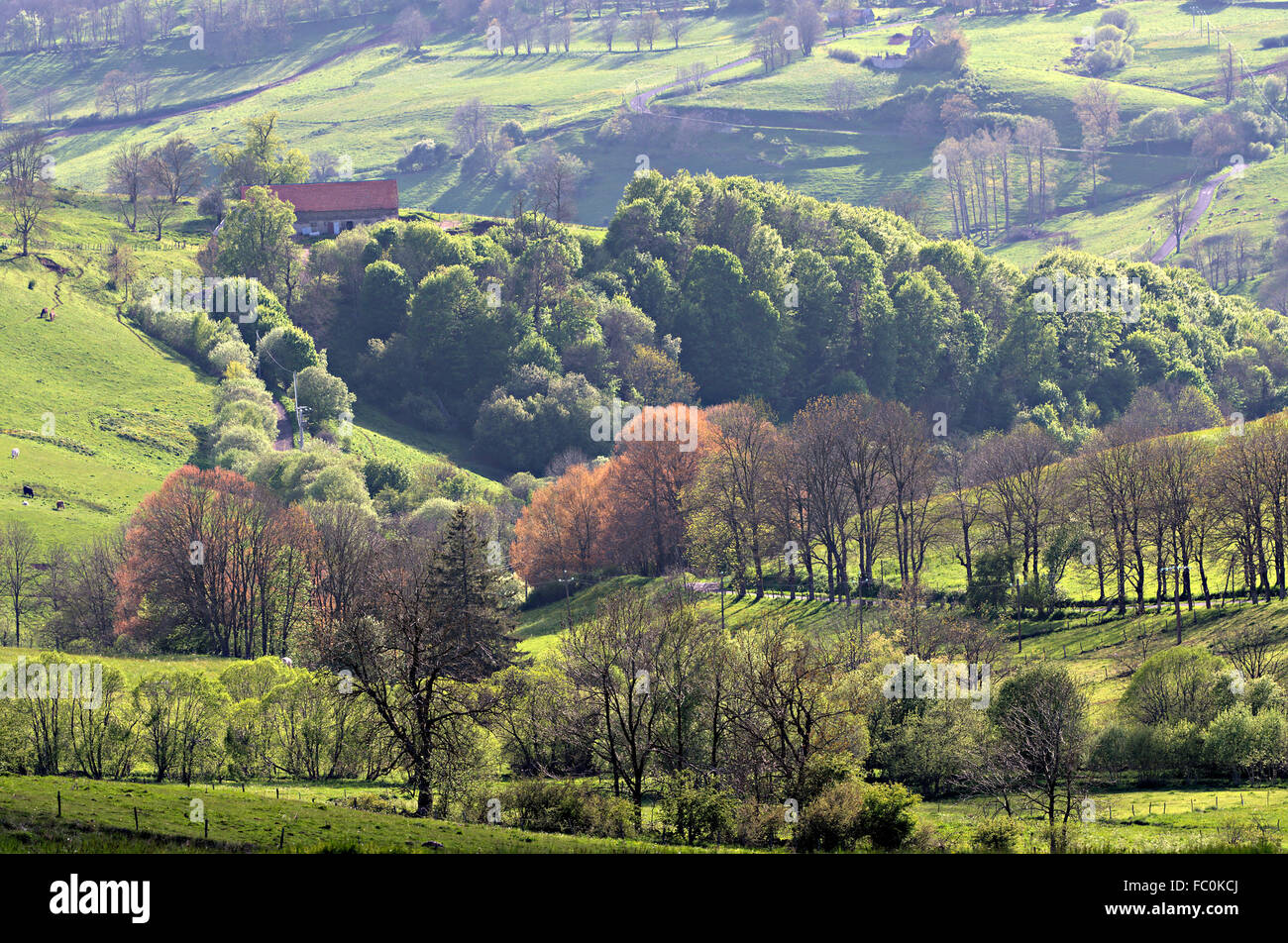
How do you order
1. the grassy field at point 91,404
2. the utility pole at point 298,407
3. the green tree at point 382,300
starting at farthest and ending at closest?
1. the green tree at point 382,300
2. the utility pole at point 298,407
3. the grassy field at point 91,404

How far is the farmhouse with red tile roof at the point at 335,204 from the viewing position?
188750 millimetres

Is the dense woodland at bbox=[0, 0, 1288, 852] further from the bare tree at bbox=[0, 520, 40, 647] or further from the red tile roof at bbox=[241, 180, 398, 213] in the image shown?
the red tile roof at bbox=[241, 180, 398, 213]

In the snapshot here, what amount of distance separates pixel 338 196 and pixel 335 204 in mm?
1558

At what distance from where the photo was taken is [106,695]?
77.2 metres

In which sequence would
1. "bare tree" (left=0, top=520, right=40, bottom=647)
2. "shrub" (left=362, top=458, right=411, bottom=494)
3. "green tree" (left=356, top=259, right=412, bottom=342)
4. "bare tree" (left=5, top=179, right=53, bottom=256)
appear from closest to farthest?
"bare tree" (left=0, top=520, right=40, bottom=647) → "shrub" (left=362, top=458, right=411, bottom=494) → "bare tree" (left=5, top=179, right=53, bottom=256) → "green tree" (left=356, top=259, right=412, bottom=342)

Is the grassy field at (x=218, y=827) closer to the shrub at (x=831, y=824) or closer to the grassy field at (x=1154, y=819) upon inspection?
the shrub at (x=831, y=824)

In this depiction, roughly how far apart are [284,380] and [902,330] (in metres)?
71.2

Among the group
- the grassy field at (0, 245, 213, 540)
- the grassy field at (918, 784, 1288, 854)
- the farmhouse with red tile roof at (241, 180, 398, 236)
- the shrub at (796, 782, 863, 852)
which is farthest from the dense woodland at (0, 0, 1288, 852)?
the farmhouse with red tile roof at (241, 180, 398, 236)

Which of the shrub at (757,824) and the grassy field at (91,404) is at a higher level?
the grassy field at (91,404)

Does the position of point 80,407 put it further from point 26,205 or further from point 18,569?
point 26,205

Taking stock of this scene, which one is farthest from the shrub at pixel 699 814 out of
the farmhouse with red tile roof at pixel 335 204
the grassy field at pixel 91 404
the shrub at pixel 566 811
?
the farmhouse with red tile roof at pixel 335 204

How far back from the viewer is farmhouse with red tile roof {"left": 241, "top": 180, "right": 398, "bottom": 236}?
619 ft

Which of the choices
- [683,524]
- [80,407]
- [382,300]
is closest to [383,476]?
[80,407]

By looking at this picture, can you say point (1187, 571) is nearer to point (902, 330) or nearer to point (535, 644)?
point (535, 644)
